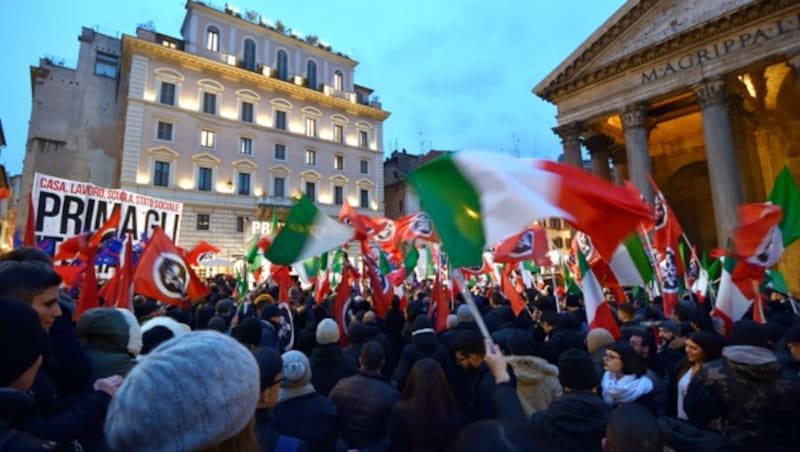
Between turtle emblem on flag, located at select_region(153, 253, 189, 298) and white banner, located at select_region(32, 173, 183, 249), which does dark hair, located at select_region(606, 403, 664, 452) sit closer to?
turtle emblem on flag, located at select_region(153, 253, 189, 298)

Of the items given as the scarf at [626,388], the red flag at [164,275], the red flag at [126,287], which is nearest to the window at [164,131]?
the red flag at [164,275]

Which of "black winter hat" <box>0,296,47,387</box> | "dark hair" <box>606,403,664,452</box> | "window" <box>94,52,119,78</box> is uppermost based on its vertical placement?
"window" <box>94,52,119,78</box>

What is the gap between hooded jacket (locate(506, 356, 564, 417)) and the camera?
314 cm

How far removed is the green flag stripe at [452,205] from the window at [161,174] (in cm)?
3031

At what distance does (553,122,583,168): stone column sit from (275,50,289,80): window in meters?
25.0

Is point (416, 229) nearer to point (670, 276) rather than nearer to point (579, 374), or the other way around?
point (670, 276)

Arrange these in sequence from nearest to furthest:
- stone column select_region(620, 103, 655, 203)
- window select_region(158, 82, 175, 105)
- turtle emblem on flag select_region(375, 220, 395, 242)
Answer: turtle emblem on flag select_region(375, 220, 395, 242) → stone column select_region(620, 103, 655, 203) → window select_region(158, 82, 175, 105)

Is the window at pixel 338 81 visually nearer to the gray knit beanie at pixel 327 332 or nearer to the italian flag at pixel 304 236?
the italian flag at pixel 304 236

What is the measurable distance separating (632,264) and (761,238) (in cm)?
152

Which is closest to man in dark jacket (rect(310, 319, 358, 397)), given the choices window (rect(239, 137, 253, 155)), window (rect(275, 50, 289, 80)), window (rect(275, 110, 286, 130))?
window (rect(239, 137, 253, 155))

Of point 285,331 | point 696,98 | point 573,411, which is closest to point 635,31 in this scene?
point 696,98

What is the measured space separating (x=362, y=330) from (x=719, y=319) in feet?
14.1

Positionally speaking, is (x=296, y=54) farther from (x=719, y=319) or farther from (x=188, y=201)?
(x=719, y=319)

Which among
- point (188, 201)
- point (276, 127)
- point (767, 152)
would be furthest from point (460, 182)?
point (276, 127)
